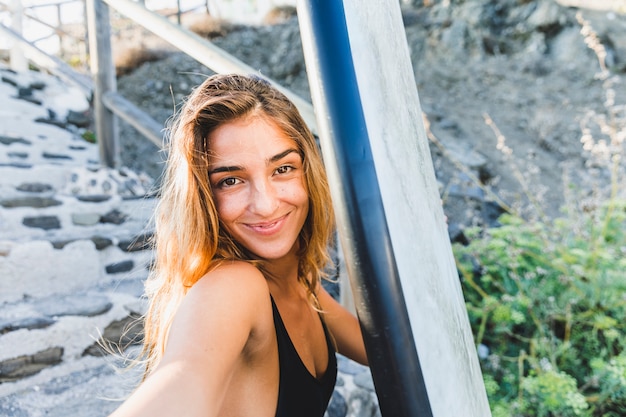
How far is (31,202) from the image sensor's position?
8.00 feet

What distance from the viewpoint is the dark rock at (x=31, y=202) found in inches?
92.5

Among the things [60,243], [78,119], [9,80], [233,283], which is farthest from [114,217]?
[9,80]

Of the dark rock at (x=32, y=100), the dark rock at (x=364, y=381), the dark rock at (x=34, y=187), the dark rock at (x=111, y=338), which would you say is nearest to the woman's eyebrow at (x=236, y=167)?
the dark rock at (x=364, y=381)

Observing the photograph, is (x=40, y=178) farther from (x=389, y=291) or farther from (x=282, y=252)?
(x=389, y=291)

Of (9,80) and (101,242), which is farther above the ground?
(9,80)

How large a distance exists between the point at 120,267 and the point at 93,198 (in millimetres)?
588

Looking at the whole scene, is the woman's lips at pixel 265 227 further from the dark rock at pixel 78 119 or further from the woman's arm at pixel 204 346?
the dark rock at pixel 78 119

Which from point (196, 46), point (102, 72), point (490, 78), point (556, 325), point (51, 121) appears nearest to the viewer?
point (196, 46)

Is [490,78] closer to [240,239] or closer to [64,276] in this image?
[64,276]

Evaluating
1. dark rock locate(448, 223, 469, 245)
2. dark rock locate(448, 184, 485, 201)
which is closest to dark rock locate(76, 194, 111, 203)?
dark rock locate(448, 223, 469, 245)

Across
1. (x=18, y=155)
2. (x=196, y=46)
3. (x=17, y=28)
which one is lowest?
(x=196, y=46)

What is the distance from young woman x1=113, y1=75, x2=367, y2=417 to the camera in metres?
0.73

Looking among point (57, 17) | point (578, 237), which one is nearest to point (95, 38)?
point (578, 237)

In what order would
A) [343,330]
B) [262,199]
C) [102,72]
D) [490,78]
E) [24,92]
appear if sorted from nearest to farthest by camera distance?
[262,199], [343,330], [102,72], [24,92], [490,78]
